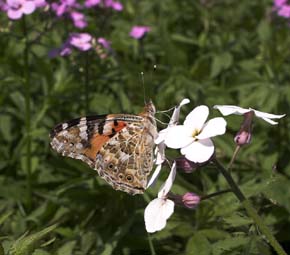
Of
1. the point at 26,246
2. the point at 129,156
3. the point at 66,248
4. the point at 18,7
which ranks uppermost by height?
the point at 18,7

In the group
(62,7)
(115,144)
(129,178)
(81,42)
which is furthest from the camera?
(62,7)

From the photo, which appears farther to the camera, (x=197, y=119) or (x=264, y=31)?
(x=264, y=31)

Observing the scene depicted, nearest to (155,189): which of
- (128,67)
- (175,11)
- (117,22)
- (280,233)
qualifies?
(280,233)

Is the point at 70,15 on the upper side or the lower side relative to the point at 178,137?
lower

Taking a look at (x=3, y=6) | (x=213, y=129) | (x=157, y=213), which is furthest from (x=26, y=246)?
(x=3, y=6)

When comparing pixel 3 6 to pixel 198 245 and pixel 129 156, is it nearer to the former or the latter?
pixel 129 156

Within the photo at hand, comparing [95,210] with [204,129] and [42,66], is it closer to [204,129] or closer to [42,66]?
[42,66]

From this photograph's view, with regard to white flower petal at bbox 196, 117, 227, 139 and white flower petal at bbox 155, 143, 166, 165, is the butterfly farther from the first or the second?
white flower petal at bbox 196, 117, 227, 139
